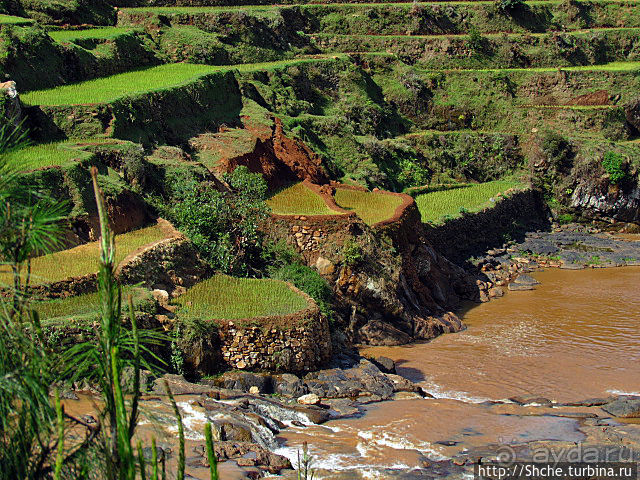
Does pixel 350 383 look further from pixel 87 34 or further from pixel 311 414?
pixel 87 34

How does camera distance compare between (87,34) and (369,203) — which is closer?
(369,203)

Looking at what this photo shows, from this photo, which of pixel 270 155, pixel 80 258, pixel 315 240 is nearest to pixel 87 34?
pixel 270 155

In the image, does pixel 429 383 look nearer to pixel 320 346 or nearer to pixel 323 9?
pixel 320 346

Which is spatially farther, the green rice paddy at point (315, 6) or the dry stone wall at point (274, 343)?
the green rice paddy at point (315, 6)

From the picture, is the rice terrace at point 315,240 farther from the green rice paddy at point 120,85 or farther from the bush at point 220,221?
the green rice paddy at point 120,85

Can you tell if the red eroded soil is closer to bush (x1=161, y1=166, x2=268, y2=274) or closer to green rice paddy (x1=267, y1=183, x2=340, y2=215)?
green rice paddy (x1=267, y1=183, x2=340, y2=215)

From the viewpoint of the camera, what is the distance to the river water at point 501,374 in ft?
50.5

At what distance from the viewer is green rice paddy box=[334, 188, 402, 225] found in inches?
1029

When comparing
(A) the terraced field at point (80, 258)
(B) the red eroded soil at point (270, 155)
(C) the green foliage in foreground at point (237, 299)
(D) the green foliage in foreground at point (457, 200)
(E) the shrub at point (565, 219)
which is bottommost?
(E) the shrub at point (565, 219)

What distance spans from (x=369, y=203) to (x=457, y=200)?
1008cm

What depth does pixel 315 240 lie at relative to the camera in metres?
24.1

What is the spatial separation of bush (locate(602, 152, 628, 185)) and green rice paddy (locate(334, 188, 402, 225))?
592 inches

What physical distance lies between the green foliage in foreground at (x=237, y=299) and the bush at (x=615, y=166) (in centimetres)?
2303

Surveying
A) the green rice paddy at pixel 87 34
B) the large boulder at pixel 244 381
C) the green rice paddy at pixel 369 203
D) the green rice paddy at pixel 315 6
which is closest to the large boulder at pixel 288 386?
the large boulder at pixel 244 381
